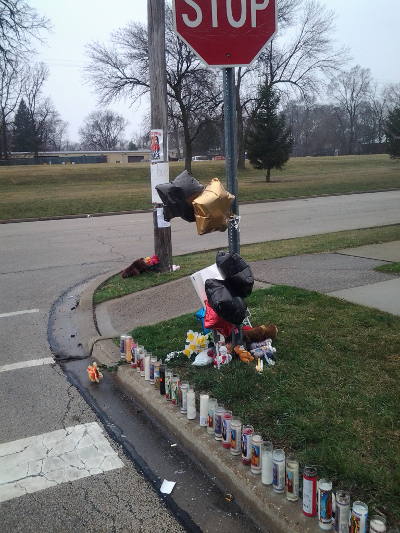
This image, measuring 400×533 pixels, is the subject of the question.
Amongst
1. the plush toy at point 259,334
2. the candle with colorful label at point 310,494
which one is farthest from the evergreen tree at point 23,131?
the candle with colorful label at point 310,494

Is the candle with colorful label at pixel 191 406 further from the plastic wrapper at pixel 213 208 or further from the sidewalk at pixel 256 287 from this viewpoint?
the plastic wrapper at pixel 213 208

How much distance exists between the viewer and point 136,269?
846 cm

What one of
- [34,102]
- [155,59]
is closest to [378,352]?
[155,59]

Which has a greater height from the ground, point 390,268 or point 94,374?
point 390,268

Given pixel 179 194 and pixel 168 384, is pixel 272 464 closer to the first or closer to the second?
pixel 168 384

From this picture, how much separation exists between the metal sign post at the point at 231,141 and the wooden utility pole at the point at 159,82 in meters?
4.11

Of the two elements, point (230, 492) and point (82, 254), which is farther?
point (82, 254)

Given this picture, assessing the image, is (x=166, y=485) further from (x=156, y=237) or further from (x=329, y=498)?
(x=156, y=237)

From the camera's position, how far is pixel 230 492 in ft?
9.72

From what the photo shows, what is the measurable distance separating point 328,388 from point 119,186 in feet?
99.6

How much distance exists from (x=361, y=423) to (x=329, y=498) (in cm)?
93

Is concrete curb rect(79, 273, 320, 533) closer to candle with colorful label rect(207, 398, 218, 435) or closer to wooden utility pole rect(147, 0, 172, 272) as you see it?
candle with colorful label rect(207, 398, 218, 435)

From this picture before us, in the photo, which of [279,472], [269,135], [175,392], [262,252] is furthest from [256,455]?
[269,135]

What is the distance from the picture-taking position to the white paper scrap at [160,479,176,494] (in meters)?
3.00
